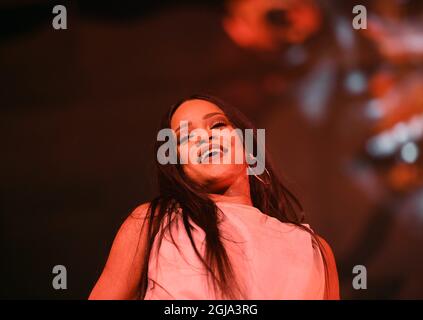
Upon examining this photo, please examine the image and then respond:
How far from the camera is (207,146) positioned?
62.8 inches

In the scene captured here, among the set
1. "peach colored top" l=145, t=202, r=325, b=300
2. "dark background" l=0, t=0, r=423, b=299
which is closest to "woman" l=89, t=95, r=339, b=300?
"peach colored top" l=145, t=202, r=325, b=300

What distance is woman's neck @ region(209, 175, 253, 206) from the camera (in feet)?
5.37

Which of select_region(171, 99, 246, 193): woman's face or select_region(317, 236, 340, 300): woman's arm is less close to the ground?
select_region(171, 99, 246, 193): woman's face

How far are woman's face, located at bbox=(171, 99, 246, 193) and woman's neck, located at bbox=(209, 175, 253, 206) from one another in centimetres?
2

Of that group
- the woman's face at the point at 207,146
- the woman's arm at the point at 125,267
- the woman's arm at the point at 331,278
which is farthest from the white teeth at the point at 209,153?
the woman's arm at the point at 331,278

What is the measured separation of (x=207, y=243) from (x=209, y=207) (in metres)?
0.12

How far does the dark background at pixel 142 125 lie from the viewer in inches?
95.3

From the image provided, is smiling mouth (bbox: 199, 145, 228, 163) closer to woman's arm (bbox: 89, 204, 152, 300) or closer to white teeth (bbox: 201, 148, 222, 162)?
white teeth (bbox: 201, 148, 222, 162)

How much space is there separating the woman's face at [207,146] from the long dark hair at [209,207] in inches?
1.2

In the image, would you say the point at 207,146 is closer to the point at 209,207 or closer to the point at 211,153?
the point at 211,153

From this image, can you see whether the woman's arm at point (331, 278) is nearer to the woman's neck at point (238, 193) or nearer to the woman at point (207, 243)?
the woman at point (207, 243)

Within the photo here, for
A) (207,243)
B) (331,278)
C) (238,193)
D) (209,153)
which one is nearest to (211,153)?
→ (209,153)
